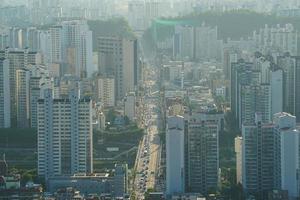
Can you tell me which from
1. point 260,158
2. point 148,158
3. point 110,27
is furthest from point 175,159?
point 110,27

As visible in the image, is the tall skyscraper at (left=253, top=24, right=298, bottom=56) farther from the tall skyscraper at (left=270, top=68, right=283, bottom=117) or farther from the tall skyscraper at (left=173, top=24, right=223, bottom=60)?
the tall skyscraper at (left=270, top=68, right=283, bottom=117)

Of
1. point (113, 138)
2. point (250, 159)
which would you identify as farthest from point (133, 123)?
point (250, 159)

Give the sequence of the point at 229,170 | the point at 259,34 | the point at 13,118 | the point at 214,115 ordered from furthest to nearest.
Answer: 1. the point at 259,34
2. the point at 13,118
3. the point at 214,115
4. the point at 229,170

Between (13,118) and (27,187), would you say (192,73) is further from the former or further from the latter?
(27,187)

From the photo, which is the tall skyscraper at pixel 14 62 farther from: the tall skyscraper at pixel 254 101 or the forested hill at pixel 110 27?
the forested hill at pixel 110 27

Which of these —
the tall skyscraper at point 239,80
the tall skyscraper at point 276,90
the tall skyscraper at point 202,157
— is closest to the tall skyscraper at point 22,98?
the tall skyscraper at point 239,80

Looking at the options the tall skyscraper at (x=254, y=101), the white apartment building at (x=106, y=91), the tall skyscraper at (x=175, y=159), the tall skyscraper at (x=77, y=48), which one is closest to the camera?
the tall skyscraper at (x=175, y=159)
